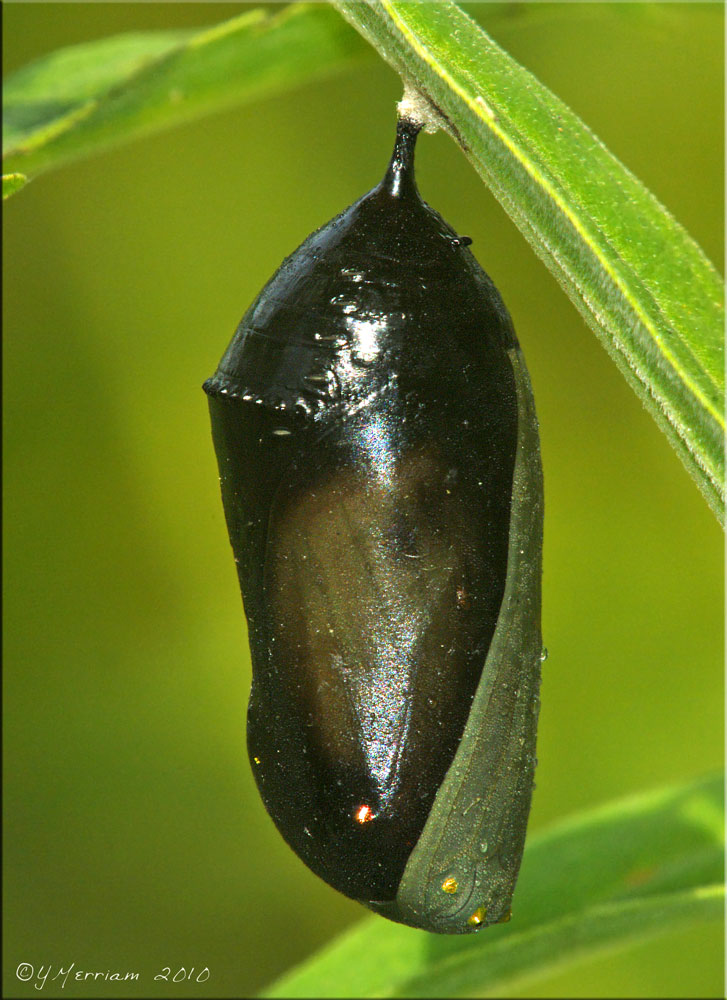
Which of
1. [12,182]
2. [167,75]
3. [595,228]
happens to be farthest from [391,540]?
[167,75]

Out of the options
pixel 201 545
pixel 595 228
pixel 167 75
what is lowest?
pixel 201 545

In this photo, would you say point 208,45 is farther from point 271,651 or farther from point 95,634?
point 95,634

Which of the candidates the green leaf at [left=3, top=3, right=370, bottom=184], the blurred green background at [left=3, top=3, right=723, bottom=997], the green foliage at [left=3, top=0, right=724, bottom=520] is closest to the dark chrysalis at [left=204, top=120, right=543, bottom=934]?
the green foliage at [left=3, top=0, right=724, bottom=520]

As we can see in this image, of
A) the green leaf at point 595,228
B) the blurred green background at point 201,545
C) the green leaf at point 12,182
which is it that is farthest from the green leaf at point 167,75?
the blurred green background at point 201,545

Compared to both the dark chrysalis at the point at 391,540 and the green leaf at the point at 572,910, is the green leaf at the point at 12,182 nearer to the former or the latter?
the dark chrysalis at the point at 391,540

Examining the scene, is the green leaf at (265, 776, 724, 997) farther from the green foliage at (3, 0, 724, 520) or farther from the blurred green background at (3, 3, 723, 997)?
the blurred green background at (3, 3, 723, 997)

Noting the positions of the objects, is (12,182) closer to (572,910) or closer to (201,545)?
(572,910)
